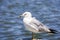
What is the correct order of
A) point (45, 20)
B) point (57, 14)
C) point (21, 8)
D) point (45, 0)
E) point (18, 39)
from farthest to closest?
point (45, 0), point (21, 8), point (57, 14), point (45, 20), point (18, 39)

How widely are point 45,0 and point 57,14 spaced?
269 cm

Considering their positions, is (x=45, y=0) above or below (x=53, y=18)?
above

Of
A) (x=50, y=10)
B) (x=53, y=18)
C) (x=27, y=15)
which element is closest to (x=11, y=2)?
(x=50, y=10)

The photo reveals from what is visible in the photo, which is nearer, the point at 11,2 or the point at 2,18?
the point at 2,18

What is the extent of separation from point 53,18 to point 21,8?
2.18m

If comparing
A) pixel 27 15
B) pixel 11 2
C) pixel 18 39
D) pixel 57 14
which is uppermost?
pixel 11 2

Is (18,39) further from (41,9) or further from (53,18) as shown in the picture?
(41,9)

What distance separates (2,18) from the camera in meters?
13.2

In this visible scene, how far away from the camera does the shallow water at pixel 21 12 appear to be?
11.2 m

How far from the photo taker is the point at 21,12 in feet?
45.9

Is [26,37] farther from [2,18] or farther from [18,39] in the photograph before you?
[2,18]

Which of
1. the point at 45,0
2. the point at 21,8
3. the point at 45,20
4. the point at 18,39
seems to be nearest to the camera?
the point at 18,39

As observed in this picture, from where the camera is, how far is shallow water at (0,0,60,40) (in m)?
11.2

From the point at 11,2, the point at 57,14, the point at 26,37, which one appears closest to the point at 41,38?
the point at 26,37
